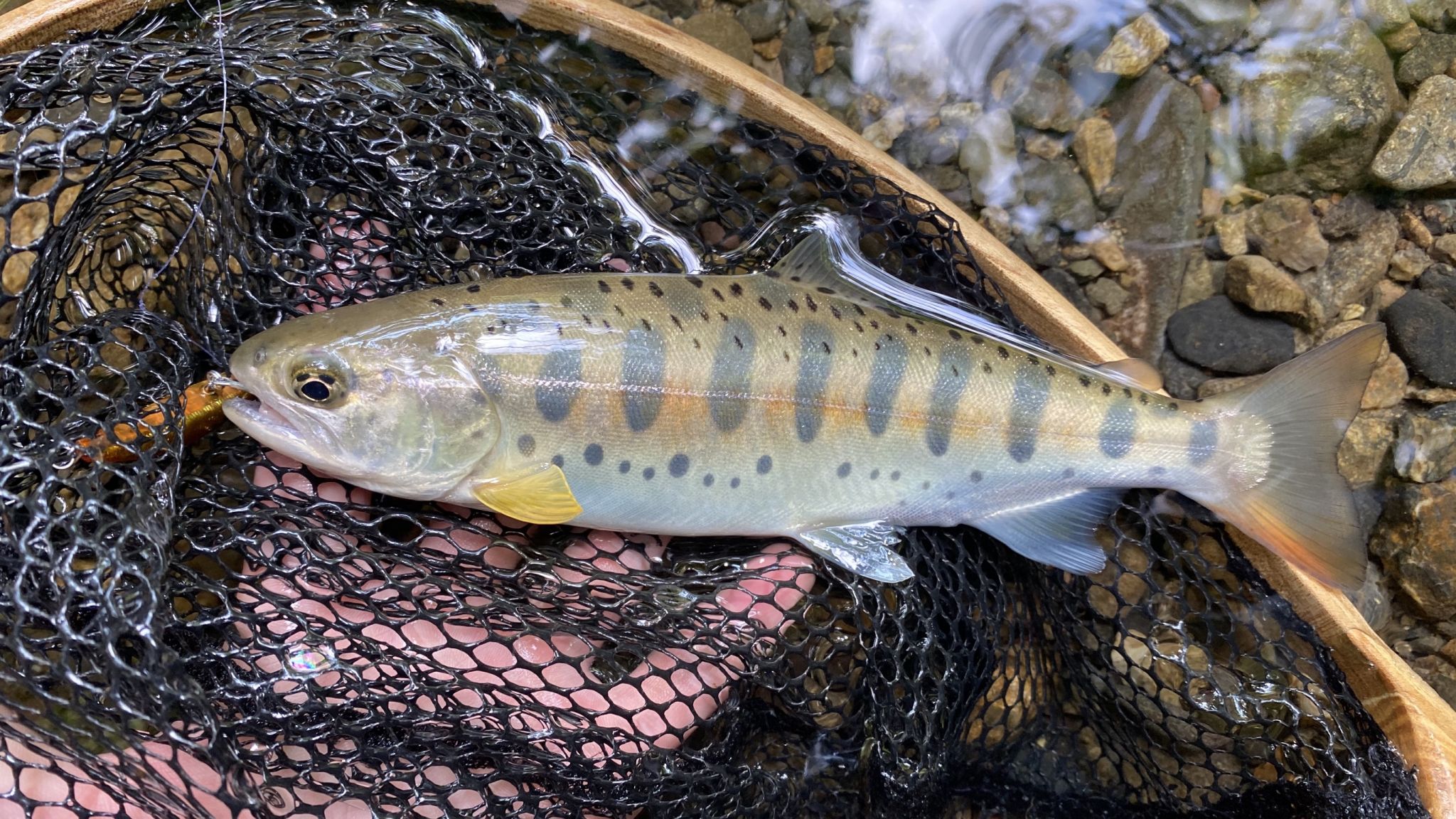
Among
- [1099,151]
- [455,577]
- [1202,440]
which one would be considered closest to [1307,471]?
[1202,440]

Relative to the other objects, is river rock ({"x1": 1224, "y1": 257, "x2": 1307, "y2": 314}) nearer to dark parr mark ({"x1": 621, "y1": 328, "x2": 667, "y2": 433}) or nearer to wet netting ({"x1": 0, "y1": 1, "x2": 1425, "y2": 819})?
wet netting ({"x1": 0, "y1": 1, "x2": 1425, "y2": 819})

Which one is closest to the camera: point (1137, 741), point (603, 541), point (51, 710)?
point (51, 710)

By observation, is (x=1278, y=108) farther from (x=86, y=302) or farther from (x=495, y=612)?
(x=86, y=302)

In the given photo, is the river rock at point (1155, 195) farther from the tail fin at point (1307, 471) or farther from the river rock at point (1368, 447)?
the tail fin at point (1307, 471)

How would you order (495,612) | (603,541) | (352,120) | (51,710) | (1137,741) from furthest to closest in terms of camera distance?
(1137,741) < (603,541) < (352,120) < (495,612) < (51,710)

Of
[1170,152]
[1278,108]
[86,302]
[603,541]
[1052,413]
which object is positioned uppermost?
[1278,108]

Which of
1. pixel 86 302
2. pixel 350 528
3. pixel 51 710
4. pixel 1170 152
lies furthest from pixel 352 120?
pixel 1170 152
